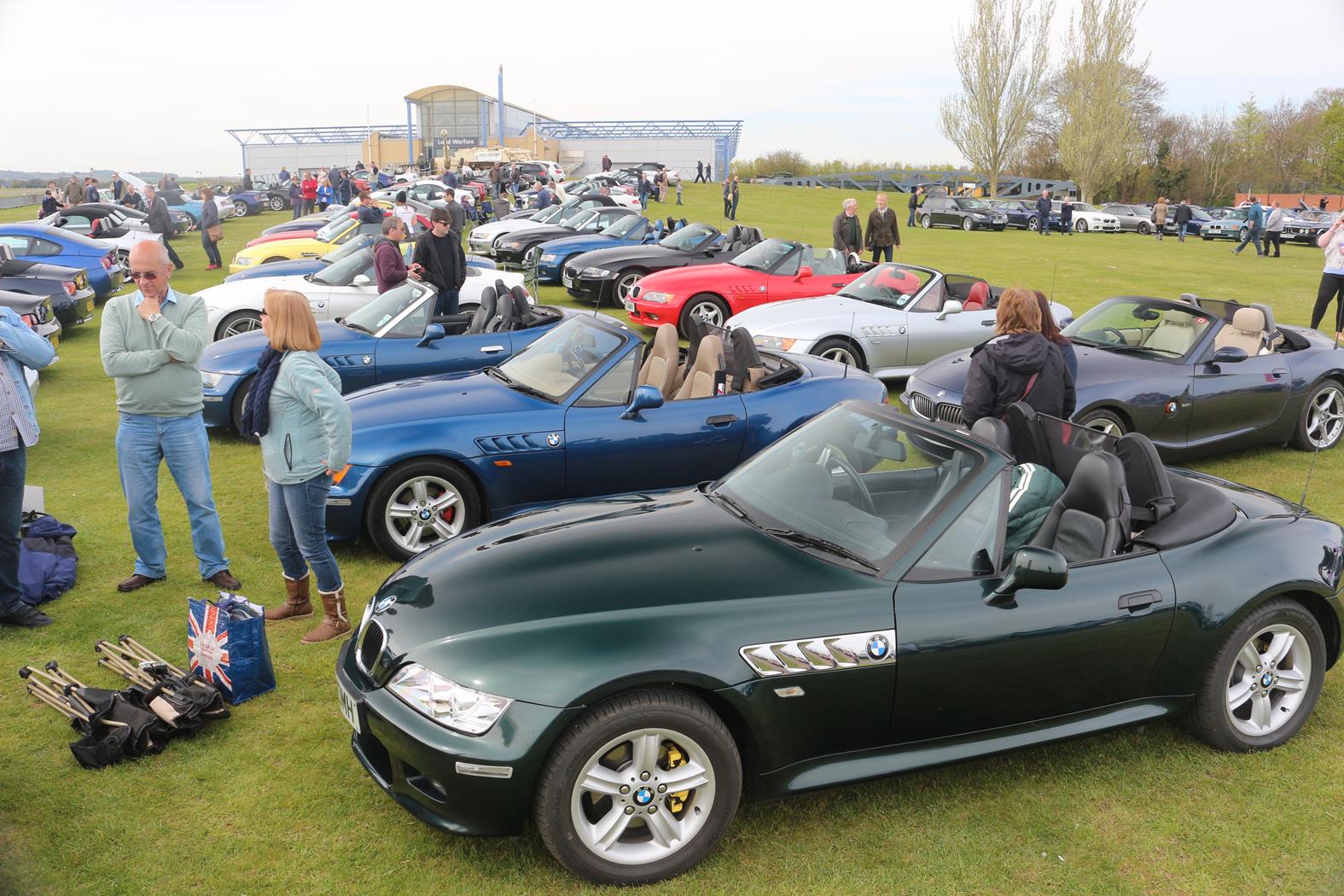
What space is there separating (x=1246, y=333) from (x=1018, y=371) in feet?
12.5

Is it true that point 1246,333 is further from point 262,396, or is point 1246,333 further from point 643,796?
point 262,396

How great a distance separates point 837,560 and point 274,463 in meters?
2.86

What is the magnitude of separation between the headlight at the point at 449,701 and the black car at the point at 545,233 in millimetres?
16475

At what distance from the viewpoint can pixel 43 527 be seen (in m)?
6.09

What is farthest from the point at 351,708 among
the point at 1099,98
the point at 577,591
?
the point at 1099,98

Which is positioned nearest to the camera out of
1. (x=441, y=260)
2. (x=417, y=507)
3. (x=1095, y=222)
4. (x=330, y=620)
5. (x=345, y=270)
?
(x=330, y=620)

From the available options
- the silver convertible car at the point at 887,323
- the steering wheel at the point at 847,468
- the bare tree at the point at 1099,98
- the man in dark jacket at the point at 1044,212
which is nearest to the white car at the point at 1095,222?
the man in dark jacket at the point at 1044,212

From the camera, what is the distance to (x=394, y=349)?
8656mm

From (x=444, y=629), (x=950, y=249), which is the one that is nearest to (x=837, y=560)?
(x=444, y=629)

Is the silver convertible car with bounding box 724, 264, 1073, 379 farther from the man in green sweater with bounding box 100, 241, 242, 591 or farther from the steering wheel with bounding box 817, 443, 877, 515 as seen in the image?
the steering wheel with bounding box 817, 443, 877, 515

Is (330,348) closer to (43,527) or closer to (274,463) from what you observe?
(43,527)

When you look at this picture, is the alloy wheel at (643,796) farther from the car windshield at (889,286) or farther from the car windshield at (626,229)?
the car windshield at (626,229)

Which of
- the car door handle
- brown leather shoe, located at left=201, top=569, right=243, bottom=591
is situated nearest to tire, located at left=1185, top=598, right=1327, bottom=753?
the car door handle

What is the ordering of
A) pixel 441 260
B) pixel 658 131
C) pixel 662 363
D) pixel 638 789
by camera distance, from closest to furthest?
pixel 638 789 < pixel 662 363 < pixel 441 260 < pixel 658 131
